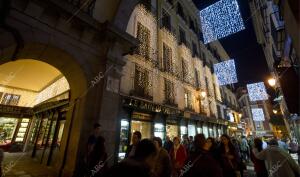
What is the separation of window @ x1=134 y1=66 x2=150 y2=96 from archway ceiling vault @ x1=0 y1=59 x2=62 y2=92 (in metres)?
5.22

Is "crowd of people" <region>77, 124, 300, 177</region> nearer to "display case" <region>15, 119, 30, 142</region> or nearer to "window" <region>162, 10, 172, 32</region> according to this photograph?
"window" <region>162, 10, 172, 32</region>

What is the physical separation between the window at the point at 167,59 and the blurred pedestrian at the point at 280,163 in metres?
10.00

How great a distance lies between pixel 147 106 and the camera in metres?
10.2

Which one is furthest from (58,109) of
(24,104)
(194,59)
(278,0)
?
(194,59)

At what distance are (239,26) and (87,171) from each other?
24.2 ft

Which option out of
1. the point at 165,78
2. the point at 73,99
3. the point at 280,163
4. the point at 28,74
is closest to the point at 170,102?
the point at 165,78

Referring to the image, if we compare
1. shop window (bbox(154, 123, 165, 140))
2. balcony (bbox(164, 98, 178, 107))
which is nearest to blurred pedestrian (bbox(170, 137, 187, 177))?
shop window (bbox(154, 123, 165, 140))

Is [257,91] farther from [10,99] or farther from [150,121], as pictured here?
[10,99]

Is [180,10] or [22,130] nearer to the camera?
[22,130]

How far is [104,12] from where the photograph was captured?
761cm

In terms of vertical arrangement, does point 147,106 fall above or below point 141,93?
below

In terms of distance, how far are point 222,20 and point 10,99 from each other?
57.5 feet

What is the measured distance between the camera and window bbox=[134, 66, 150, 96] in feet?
34.2

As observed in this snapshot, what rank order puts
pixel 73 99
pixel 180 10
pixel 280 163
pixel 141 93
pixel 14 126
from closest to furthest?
pixel 280 163, pixel 73 99, pixel 141 93, pixel 14 126, pixel 180 10
